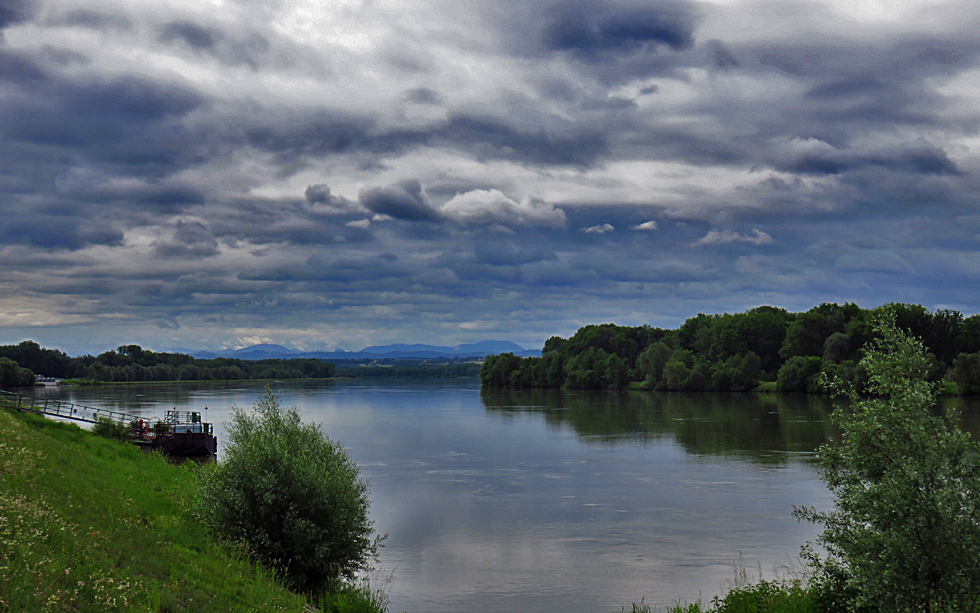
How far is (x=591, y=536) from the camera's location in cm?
3122

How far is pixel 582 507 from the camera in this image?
37.5m

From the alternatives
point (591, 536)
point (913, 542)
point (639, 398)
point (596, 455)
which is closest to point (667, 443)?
point (596, 455)

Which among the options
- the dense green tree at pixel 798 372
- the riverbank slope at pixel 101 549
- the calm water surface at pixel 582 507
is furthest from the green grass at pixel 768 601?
the dense green tree at pixel 798 372

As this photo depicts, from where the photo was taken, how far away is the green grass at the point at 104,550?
35.9 feet

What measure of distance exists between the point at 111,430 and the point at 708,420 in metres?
63.8

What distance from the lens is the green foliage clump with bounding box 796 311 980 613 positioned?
42.7ft

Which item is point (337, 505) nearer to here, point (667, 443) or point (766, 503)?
point (766, 503)

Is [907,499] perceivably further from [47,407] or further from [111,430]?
[47,407]

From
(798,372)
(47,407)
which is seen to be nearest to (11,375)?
(47,407)

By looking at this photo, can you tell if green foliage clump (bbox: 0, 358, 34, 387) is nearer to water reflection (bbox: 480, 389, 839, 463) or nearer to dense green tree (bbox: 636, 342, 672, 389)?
water reflection (bbox: 480, 389, 839, 463)

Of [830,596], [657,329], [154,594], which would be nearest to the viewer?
[154,594]

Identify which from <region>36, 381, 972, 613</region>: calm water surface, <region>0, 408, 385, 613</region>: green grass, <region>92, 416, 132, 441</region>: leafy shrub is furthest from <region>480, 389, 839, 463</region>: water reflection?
<region>92, 416, 132, 441</region>: leafy shrub

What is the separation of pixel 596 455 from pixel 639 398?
7857 centimetres

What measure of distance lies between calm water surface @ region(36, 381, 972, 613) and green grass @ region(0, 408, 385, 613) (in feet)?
20.3
